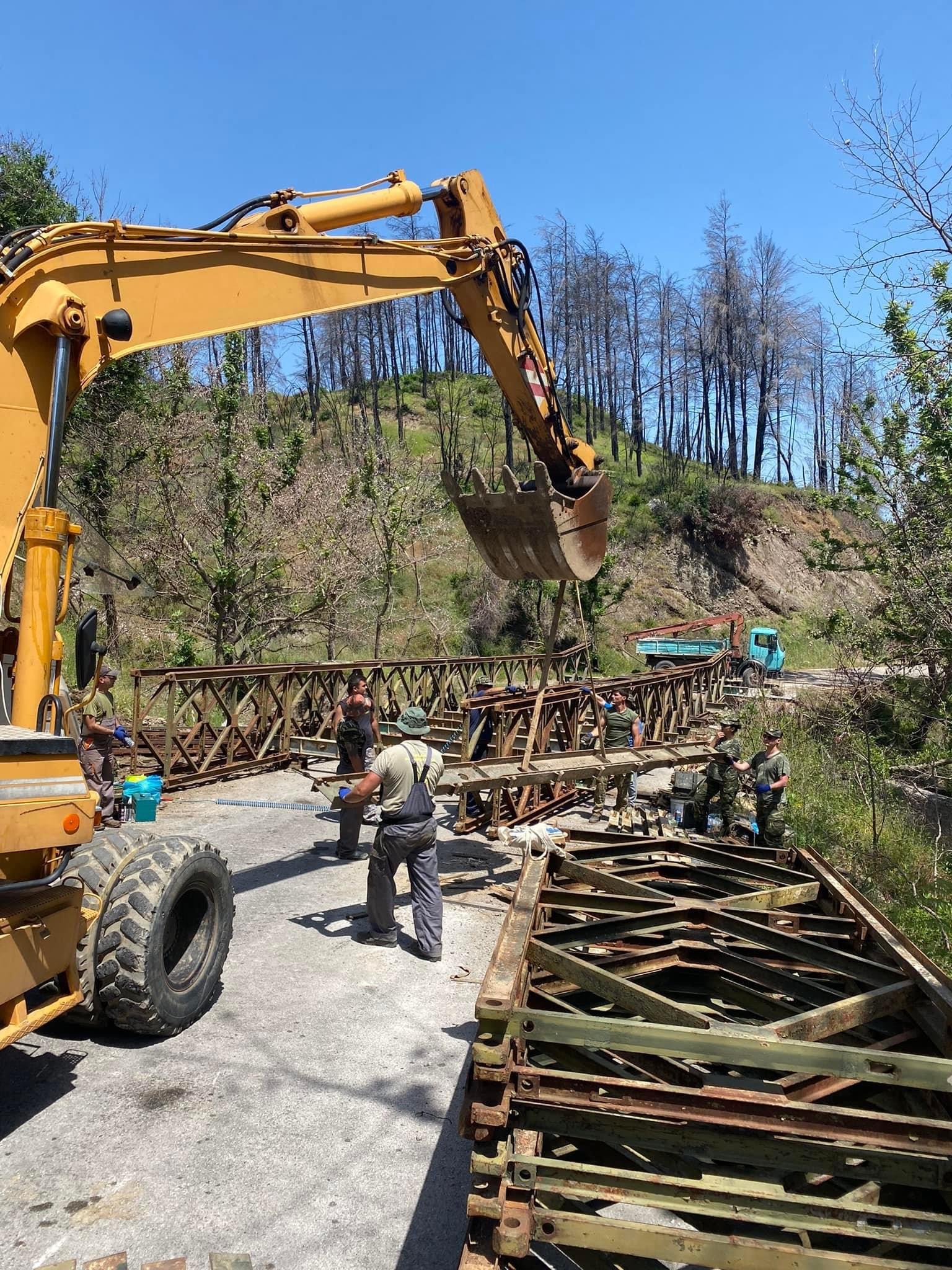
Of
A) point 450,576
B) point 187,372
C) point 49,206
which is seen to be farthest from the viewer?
point 450,576

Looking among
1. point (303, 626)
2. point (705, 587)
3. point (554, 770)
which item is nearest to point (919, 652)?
point (554, 770)

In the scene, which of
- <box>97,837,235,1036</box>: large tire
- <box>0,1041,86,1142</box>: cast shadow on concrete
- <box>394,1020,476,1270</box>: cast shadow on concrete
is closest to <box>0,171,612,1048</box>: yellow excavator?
<box>97,837,235,1036</box>: large tire

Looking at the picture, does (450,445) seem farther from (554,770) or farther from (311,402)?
(554,770)

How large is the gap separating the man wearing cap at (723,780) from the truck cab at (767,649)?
61.4ft

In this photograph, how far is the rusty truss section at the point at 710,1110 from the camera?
2.28 m

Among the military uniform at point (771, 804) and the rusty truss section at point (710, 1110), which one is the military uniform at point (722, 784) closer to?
the military uniform at point (771, 804)

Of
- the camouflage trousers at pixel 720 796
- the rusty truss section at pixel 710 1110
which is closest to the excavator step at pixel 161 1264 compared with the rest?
the rusty truss section at pixel 710 1110

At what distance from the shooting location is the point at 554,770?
8539 millimetres

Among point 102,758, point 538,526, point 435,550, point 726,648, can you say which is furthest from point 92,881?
point 435,550

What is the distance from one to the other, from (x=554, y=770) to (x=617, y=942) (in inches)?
173

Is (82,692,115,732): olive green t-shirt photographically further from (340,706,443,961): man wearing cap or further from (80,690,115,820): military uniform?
(340,706,443,961): man wearing cap

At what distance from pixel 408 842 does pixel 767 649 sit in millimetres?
24604

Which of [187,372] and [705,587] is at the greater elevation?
[187,372]

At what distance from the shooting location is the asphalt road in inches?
126
